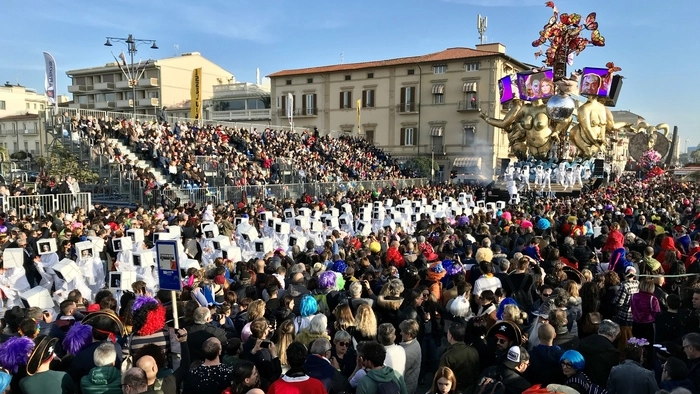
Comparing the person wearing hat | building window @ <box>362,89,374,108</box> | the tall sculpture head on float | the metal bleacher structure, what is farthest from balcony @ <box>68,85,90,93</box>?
the person wearing hat

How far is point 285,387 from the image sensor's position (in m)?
3.87

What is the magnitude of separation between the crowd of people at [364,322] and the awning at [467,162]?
33.1m

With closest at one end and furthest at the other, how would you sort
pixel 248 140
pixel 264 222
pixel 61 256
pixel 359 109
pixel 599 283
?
pixel 599 283 → pixel 61 256 → pixel 264 222 → pixel 248 140 → pixel 359 109

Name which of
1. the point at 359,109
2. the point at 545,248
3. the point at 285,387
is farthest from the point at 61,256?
the point at 359,109

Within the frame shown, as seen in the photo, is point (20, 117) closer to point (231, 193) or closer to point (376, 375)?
point (231, 193)

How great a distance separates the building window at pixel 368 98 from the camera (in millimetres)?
49062

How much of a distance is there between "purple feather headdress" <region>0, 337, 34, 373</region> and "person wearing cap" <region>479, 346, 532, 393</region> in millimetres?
3616

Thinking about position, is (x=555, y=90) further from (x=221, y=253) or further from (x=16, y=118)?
(x=16, y=118)

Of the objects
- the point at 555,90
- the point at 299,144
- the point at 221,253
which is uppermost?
the point at 555,90

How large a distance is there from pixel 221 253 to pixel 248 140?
22384 mm

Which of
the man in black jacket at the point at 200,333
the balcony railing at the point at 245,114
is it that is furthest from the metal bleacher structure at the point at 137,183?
the balcony railing at the point at 245,114

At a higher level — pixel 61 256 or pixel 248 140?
pixel 248 140

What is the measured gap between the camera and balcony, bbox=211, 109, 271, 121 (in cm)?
5462

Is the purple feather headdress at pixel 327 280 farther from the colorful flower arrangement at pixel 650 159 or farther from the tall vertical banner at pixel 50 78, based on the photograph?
the colorful flower arrangement at pixel 650 159
